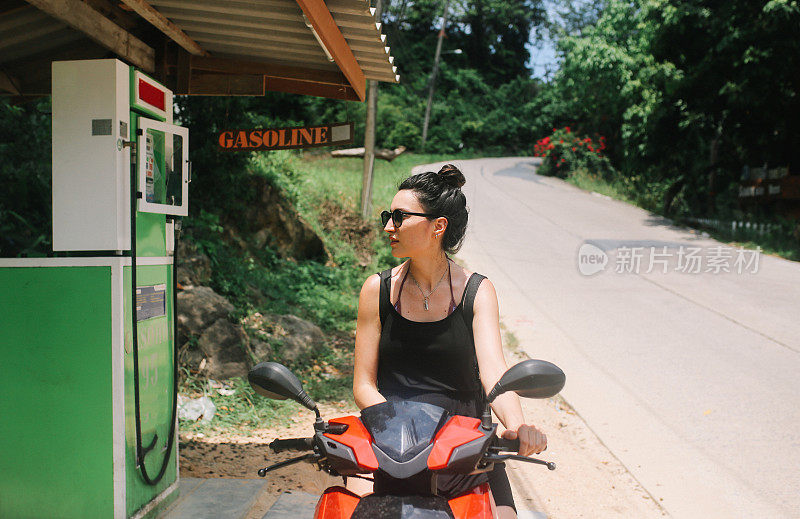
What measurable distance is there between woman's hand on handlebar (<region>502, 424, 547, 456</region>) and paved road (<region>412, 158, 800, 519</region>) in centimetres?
311

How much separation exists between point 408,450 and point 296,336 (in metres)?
6.32

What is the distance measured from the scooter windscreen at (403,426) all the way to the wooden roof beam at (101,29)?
2527mm

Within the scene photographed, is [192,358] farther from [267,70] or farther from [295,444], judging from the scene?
[295,444]

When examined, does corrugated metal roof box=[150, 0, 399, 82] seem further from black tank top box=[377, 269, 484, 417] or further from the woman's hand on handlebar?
the woman's hand on handlebar

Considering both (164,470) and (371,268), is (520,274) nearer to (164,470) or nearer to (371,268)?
(371,268)

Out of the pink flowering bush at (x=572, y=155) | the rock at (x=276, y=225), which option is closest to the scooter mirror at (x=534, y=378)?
the rock at (x=276, y=225)

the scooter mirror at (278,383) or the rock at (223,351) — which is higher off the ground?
the scooter mirror at (278,383)

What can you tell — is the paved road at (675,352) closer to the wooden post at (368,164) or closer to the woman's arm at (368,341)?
the wooden post at (368,164)

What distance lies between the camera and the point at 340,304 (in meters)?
9.62

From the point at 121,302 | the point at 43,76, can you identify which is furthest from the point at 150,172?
the point at 43,76

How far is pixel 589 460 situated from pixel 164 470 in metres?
3.41

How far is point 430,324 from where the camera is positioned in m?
2.29

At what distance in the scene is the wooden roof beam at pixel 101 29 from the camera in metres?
2.96

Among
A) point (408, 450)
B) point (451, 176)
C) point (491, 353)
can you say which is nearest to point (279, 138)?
point (451, 176)
